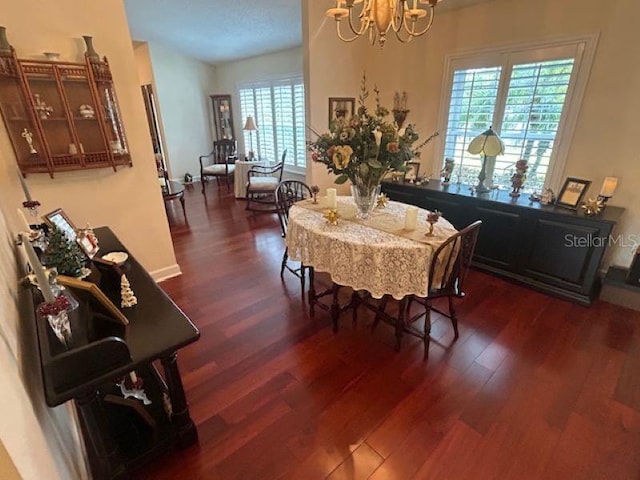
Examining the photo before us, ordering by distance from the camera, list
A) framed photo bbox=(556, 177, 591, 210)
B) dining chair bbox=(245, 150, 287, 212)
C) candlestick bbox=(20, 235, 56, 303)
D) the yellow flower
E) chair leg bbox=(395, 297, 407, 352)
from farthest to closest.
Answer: dining chair bbox=(245, 150, 287, 212) < framed photo bbox=(556, 177, 591, 210) < chair leg bbox=(395, 297, 407, 352) < the yellow flower < candlestick bbox=(20, 235, 56, 303)

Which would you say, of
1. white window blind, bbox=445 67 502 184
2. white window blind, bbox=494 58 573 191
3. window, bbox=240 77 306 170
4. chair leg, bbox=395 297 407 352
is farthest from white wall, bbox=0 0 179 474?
window, bbox=240 77 306 170

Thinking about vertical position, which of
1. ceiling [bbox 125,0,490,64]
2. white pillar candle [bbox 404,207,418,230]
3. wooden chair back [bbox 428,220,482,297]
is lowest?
wooden chair back [bbox 428,220,482,297]

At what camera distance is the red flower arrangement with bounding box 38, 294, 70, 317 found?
0.99m

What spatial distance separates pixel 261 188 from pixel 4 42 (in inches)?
137

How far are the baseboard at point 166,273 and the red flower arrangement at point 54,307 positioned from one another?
7.34 ft

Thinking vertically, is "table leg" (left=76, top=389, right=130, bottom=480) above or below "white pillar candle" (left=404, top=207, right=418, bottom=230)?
below

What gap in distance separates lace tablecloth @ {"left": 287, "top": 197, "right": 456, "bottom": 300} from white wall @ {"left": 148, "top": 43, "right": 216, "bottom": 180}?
586 cm

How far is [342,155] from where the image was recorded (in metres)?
2.07

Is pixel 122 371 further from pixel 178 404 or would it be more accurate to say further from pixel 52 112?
pixel 52 112

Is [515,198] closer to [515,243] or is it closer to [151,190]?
[515,243]

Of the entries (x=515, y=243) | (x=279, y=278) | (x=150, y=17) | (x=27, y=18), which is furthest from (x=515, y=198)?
(x=150, y=17)

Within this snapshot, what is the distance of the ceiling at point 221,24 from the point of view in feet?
14.0

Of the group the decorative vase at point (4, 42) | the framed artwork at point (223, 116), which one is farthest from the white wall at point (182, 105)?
the decorative vase at point (4, 42)

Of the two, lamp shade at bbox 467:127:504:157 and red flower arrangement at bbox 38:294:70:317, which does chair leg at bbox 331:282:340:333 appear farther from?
lamp shade at bbox 467:127:504:157
